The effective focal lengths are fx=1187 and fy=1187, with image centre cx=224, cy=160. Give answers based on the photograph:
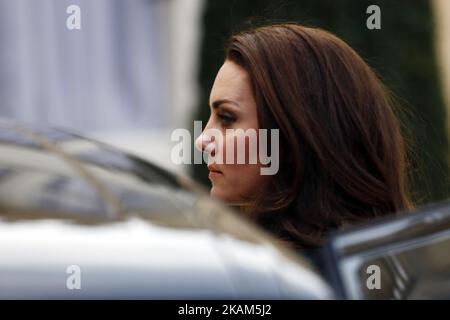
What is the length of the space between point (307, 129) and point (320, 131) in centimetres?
4

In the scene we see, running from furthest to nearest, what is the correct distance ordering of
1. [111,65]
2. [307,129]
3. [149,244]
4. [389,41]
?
[111,65]
[389,41]
[307,129]
[149,244]

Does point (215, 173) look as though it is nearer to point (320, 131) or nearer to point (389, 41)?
point (320, 131)

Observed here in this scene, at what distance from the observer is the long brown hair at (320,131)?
278 centimetres

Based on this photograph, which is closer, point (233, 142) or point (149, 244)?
point (149, 244)

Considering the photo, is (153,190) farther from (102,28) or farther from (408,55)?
(102,28)

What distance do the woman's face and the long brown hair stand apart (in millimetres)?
33

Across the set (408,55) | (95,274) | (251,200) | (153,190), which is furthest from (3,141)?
(408,55)

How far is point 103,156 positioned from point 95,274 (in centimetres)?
31

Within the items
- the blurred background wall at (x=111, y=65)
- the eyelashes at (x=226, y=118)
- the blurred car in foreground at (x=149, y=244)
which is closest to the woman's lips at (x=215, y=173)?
the eyelashes at (x=226, y=118)

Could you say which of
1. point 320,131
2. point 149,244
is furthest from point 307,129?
point 149,244

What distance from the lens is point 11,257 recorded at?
4.74 ft

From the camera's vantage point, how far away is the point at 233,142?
112 inches

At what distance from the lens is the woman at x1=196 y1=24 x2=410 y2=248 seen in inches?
110

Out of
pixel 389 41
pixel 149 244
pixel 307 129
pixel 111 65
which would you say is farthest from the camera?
pixel 111 65
